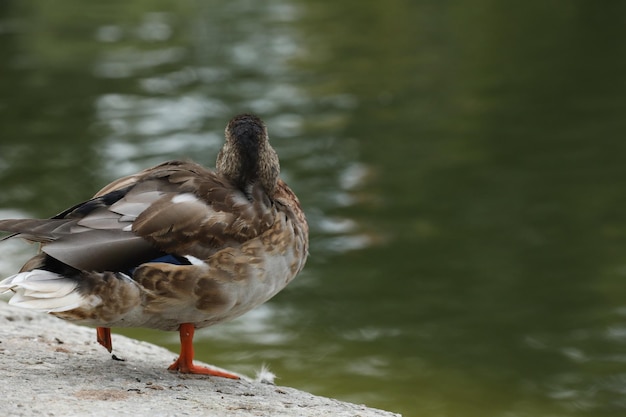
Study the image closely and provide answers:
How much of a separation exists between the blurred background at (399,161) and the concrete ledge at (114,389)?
1527 millimetres

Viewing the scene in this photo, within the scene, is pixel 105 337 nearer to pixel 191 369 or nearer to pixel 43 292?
pixel 191 369

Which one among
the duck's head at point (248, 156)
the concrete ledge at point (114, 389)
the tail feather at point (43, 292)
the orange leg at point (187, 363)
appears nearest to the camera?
the concrete ledge at point (114, 389)

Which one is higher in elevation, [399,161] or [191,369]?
[399,161]

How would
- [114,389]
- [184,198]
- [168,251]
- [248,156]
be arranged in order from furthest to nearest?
[248,156]
[184,198]
[168,251]
[114,389]

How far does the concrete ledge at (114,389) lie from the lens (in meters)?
4.18

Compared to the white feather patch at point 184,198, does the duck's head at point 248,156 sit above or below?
above

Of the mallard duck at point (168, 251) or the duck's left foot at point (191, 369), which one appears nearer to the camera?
the mallard duck at point (168, 251)

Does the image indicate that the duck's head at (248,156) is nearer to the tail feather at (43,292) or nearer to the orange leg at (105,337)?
the orange leg at (105,337)

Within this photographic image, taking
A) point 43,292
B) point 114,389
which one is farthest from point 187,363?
point 43,292

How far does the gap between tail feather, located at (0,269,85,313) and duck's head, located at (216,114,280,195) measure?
0.98 meters

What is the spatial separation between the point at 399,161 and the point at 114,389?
29.7ft

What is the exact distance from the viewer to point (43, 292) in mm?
4355

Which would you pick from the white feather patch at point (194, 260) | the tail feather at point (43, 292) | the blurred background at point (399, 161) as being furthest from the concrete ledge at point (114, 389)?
the blurred background at point (399, 161)

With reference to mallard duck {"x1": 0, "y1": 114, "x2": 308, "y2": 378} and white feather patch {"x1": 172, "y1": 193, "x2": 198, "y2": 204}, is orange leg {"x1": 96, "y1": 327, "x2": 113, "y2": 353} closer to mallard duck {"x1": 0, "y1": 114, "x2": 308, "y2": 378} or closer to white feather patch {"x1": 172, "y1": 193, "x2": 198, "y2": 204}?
mallard duck {"x1": 0, "y1": 114, "x2": 308, "y2": 378}
